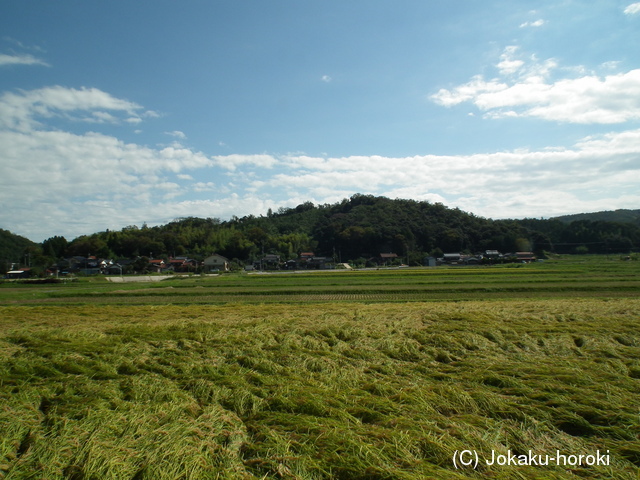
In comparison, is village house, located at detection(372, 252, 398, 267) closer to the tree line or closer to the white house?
the tree line

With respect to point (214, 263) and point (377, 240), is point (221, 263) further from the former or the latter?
point (377, 240)

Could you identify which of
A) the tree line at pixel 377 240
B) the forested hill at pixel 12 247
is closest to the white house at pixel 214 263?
the tree line at pixel 377 240

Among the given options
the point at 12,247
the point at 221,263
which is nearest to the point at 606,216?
the point at 221,263

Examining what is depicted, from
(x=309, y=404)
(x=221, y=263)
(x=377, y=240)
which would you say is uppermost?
(x=377, y=240)

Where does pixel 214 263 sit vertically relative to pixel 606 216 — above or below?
below

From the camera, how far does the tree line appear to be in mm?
96625

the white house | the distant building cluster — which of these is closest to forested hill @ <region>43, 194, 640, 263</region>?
the distant building cluster

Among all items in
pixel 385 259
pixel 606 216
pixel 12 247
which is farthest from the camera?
pixel 606 216

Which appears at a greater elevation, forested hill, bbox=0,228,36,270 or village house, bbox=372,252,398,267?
forested hill, bbox=0,228,36,270

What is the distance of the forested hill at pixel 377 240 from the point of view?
96.9 m

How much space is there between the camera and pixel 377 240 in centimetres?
10200

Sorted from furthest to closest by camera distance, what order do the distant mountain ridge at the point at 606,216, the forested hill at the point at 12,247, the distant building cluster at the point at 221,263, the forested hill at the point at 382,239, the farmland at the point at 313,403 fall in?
the distant mountain ridge at the point at 606,216
the forested hill at the point at 382,239
the forested hill at the point at 12,247
the distant building cluster at the point at 221,263
the farmland at the point at 313,403

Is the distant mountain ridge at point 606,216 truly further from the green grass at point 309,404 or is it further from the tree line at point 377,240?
the green grass at point 309,404

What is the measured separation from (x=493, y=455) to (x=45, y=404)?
18.1 ft
